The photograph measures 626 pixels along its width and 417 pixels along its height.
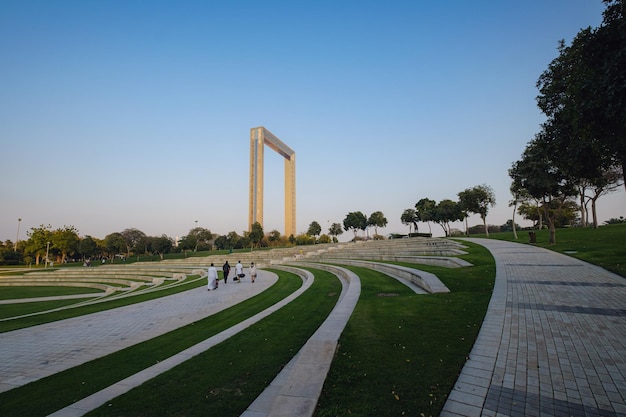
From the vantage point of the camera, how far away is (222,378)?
5105 mm

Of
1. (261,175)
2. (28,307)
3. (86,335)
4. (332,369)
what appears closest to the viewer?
(332,369)

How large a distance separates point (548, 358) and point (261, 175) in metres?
88.8

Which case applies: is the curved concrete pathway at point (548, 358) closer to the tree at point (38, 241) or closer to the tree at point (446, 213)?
the tree at point (446, 213)

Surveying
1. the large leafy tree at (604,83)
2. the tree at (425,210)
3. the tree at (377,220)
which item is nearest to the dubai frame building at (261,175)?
the tree at (377,220)

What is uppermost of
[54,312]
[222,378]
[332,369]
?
[332,369]

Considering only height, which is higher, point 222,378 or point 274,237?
point 274,237

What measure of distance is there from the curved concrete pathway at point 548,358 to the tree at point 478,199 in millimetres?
37774

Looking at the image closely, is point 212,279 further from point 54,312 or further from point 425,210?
point 425,210

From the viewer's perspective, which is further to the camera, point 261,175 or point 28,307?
point 261,175

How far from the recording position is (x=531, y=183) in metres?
26.7

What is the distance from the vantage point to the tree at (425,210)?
2562 inches

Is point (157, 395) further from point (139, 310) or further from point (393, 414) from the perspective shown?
point (139, 310)

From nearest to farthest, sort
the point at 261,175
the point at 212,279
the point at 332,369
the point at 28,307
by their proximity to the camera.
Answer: the point at 332,369 < the point at 28,307 < the point at 212,279 < the point at 261,175

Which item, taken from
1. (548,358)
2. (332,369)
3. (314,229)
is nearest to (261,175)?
(314,229)
